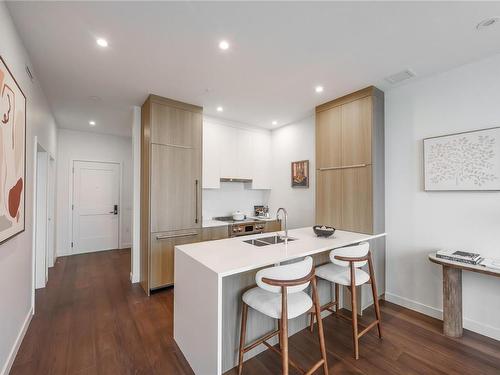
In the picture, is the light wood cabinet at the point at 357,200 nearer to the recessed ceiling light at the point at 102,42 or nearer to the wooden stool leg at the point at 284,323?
the wooden stool leg at the point at 284,323

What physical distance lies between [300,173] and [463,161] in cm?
224

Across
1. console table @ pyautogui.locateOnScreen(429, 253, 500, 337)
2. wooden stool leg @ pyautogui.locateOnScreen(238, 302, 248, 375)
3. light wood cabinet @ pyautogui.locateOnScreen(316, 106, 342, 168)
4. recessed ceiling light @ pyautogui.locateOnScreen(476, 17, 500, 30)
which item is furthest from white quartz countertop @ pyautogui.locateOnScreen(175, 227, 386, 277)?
recessed ceiling light @ pyautogui.locateOnScreen(476, 17, 500, 30)

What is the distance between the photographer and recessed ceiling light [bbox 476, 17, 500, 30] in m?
1.80

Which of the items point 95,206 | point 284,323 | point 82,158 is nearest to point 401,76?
point 284,323

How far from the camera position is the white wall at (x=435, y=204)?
2.30 meters

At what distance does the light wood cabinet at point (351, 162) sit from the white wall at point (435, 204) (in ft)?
0.68

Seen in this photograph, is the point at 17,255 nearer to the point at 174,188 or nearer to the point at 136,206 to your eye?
the point at 136,206

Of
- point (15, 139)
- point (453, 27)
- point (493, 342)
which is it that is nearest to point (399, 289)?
point (493, 342)

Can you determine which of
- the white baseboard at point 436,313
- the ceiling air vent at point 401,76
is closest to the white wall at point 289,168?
the ceiling air vent at point 401,76

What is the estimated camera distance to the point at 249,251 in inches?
79.5

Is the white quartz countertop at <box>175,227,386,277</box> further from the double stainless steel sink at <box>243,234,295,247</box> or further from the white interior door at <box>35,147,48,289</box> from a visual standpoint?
the white interior door at <box>35,147,48,289</box>

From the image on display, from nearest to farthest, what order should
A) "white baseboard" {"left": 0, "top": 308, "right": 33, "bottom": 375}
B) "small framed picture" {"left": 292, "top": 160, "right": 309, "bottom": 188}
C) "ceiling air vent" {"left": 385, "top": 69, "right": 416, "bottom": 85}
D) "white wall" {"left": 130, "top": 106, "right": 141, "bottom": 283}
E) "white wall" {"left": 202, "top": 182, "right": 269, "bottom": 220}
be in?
"white baseboard" {"left": 0, "top": 308, "right": 33, "bottom": 375}, "ceiling air vent" {"left": 385, "top": 69, "right": 416, "bottom": 85}, "white wall" {"left": 130, "top": 106, "right": 141, "bottom": 283}, "small framed picture" {"left": 292, "top": 160, "right": 309, "bottom": 188}, "white wall" {"left": 202, "top": 182, "right": 269, "bottom": 220}

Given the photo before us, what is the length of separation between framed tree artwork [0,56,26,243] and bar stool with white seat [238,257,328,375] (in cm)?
180

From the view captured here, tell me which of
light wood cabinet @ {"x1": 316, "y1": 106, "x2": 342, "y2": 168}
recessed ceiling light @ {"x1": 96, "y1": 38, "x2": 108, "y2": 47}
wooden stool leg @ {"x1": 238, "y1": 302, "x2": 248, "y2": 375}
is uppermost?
recessed ceiling light @ {"x1": 96, "y1": 38, "x2": 108, "y2": 47}
